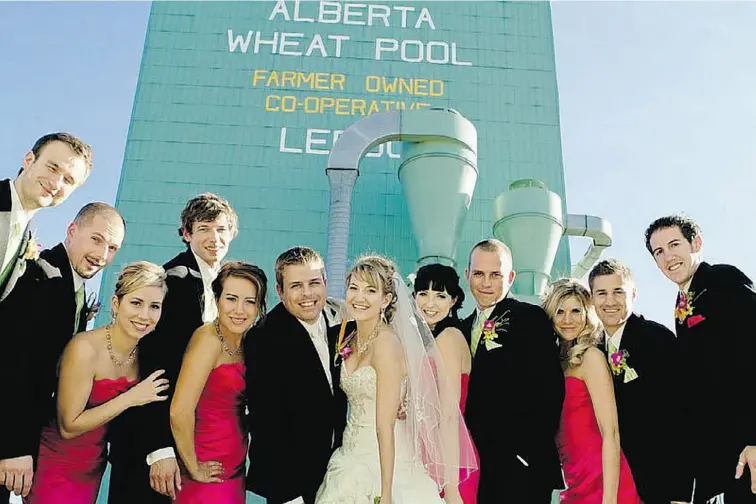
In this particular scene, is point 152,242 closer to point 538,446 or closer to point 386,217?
point 386,217

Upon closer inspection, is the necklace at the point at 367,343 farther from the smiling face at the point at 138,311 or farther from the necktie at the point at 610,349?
the necktie at the point at 610,349

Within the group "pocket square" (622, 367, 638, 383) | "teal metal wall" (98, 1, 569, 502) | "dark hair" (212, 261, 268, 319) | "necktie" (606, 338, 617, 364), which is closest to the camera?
"dark hair" (212, 261, 268, 319)

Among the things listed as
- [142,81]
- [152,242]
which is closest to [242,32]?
[142,81]

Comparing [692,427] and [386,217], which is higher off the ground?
[386,217]

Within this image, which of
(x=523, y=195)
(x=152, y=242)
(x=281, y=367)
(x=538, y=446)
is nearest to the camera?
(x=281, y=367)

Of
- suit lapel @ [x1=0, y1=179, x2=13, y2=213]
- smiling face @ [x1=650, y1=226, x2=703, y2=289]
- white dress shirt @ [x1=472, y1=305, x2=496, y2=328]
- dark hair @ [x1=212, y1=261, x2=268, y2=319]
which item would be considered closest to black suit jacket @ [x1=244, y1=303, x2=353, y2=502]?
dark hair @ [x1=212, y1=261, x2=268, y2=319]

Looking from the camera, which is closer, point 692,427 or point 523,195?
point 692,427

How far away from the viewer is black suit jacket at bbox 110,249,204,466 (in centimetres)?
353

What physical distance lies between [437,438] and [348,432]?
49 cm

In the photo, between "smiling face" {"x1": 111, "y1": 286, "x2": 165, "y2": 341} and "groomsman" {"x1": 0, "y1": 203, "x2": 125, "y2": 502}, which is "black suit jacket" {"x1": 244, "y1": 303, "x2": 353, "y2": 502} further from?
"groomsman" {"x1": 0, "y1": 203, "x2": 125, "y2": 502}

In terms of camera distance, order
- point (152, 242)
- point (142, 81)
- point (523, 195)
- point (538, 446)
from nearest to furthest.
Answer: point (538, 446), point (523, 195), point (152, 242), point (142, 81)

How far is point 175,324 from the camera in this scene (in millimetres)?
3768

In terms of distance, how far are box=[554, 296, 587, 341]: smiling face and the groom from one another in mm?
1445

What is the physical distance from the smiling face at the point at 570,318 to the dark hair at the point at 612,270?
0.17m
